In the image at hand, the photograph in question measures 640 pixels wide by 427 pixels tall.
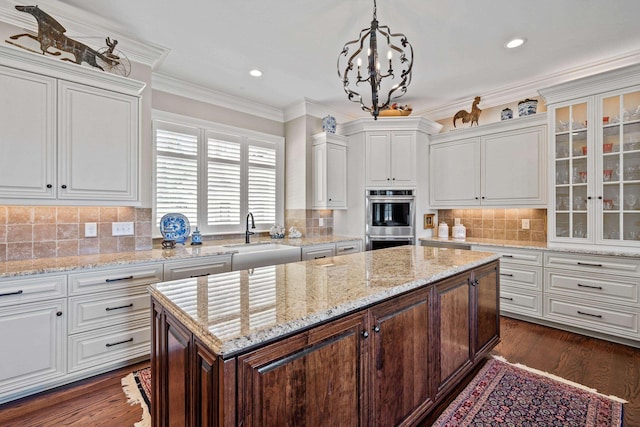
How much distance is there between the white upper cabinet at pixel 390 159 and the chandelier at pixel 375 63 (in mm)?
576

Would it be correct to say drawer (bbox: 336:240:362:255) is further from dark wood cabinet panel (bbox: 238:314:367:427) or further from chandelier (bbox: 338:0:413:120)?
dark wood cabinet panel (bbox: 238:314:367:427)

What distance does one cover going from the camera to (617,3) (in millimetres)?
2229

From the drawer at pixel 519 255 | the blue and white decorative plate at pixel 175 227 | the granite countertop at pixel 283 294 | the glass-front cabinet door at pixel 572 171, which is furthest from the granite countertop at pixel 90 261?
the glass-front cabinet door at pixel 572 171

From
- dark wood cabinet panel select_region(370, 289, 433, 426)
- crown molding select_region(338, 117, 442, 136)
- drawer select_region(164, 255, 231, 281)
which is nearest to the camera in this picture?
dark wood cabinet panel select_region(370, 289, 433, 426)

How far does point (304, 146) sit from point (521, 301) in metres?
3.30

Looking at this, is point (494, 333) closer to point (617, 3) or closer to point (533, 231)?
point (533, 231)

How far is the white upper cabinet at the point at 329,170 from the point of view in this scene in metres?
4.19

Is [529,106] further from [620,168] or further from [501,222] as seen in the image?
[501,222]

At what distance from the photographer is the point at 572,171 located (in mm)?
3172

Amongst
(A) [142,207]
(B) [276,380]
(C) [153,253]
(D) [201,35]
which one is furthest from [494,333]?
(D) [201,35]

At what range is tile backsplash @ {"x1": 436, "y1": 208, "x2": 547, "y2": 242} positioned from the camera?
3.74m

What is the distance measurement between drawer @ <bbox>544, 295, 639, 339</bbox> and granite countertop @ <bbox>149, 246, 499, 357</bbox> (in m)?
1.68

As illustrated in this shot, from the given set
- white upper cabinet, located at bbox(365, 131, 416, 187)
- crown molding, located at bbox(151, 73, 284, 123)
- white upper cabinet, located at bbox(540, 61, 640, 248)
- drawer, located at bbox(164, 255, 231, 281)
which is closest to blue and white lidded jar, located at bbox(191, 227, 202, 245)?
drawer, located at bbox(164, 255, 231, 281)

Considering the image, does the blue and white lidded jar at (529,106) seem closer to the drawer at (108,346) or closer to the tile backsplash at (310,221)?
the tile backsplash at (310,221)
